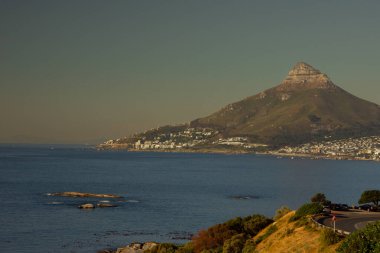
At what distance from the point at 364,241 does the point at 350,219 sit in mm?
25655

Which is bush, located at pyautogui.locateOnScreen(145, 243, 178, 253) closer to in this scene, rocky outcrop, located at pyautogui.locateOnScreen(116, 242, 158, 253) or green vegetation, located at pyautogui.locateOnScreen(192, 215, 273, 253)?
rocky outcrop, located at pyautogui.locateOnScreen(116, 242, 158, 253)

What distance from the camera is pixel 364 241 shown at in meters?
37.2

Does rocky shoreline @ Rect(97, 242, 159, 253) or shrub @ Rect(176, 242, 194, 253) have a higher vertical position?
shrub @ Rect(176, 242, 194, 253)

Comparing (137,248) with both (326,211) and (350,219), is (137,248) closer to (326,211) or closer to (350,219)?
(326,211)

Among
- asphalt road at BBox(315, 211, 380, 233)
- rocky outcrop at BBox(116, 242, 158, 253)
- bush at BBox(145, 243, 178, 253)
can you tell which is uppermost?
asphalt road at BBox(315, 211, 380, 233)

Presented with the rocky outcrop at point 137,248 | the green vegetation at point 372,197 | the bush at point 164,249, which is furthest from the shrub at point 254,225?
the rocky outcrop at point 137,248

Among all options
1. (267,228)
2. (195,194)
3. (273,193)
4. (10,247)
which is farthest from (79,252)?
(273,193)

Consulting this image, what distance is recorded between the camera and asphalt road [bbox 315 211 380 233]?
5581 cm

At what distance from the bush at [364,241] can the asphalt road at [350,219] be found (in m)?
15.2

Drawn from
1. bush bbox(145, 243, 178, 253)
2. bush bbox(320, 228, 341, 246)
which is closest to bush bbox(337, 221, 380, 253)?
bush bbox(320, 228, 341, 246)

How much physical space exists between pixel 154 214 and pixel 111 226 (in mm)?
20777

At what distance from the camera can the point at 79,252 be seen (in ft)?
300

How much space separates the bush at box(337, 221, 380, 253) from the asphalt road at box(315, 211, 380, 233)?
1516cm

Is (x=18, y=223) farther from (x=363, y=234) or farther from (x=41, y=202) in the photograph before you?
(x=363, y=234)
